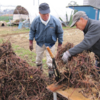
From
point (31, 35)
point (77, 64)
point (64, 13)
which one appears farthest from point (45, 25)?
point (64, 13)

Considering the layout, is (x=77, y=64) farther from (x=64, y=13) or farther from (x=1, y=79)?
(x=64, y=13)

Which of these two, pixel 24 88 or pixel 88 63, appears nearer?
pixel 88 63

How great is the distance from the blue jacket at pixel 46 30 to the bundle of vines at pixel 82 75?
1.33 metres

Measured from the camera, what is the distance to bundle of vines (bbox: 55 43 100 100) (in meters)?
1.85

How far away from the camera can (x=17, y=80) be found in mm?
2439

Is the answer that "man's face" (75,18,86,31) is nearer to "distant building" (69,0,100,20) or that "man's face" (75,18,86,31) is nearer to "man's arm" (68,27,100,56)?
"man's arm" (68,27,100,56)

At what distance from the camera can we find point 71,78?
1.99m

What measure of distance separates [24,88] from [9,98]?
32 centimetres

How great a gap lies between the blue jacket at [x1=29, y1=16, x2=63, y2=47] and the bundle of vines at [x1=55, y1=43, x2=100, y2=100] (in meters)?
1.33

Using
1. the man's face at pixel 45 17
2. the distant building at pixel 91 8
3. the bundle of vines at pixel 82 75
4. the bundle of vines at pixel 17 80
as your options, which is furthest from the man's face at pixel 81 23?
the distant building at pixel 91 8

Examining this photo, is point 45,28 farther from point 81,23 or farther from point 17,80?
point 17,80

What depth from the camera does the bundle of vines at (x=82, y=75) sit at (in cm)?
185

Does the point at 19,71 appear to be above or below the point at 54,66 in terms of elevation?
below

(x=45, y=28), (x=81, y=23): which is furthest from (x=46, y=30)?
(x=81, y=23)
